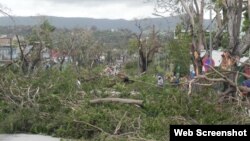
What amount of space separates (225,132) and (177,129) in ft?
1.98

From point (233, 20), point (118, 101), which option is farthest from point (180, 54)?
point (118, 101)

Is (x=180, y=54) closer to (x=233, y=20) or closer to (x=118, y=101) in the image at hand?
(x=233, y=20)

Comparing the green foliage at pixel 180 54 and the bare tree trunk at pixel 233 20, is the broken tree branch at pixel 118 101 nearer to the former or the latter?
the bare tree trunk at pixel 233 20

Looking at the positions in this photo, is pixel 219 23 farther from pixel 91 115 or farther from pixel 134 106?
pixel 91 115

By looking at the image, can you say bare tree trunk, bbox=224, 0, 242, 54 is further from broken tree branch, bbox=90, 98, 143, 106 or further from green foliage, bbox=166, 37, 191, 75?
green foliage, bbox=166, 37, 191, 75

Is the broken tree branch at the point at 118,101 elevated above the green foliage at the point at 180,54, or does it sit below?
above

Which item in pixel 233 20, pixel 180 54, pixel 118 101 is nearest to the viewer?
pixel 118 101

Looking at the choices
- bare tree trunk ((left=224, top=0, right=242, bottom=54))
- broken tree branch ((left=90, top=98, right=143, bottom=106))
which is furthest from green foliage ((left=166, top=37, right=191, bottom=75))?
broken tree branch ((left=90, top=98, right=143, bottom=106))

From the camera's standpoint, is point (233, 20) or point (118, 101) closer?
point (118, 101)

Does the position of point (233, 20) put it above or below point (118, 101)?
above

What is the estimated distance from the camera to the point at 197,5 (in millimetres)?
19281

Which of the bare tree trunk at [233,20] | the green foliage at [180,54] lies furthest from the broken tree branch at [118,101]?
the green foliage at [180,54]

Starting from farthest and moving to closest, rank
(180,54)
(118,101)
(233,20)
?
(180,54) → (233,20) → (118,101)

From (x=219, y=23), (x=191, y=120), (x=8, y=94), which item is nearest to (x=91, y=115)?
(x=191, y=120)
